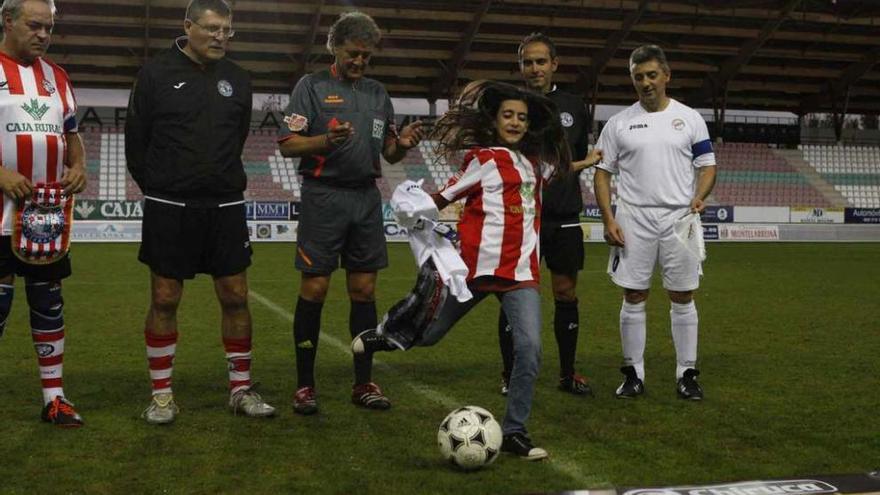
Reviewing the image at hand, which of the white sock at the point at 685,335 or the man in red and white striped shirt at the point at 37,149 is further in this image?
the white sock at the point at 685,335

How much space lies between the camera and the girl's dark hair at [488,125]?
4648 millimetres

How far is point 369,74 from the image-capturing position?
32.6 meters

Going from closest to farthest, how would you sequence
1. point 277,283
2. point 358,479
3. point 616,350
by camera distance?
point 358,479 < point 616,350 < point 277,283

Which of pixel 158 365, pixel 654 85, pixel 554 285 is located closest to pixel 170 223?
pixel 158 365

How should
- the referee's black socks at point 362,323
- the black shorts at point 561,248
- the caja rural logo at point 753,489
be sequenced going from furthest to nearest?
the black shorts at point 561,248 → the referee's black socks at point 362,323 → the caja rural logo at point 753,489

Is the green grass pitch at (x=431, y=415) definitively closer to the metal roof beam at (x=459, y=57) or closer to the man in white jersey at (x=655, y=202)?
the man in white jersey at (x=655, y=202)

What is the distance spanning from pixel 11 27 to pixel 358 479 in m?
2.75

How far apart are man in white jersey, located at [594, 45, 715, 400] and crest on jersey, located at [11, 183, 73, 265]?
10.1 feet

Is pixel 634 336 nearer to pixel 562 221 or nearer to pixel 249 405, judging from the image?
pixel 562 221

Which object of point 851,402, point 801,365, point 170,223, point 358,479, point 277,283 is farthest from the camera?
point 277,283

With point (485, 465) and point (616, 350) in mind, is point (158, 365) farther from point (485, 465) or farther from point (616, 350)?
point (616, 350)

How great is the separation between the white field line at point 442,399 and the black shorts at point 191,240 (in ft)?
4.79

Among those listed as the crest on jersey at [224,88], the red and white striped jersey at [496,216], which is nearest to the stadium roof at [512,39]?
the crest on jersey at [224,88]

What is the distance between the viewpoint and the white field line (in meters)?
4.02
